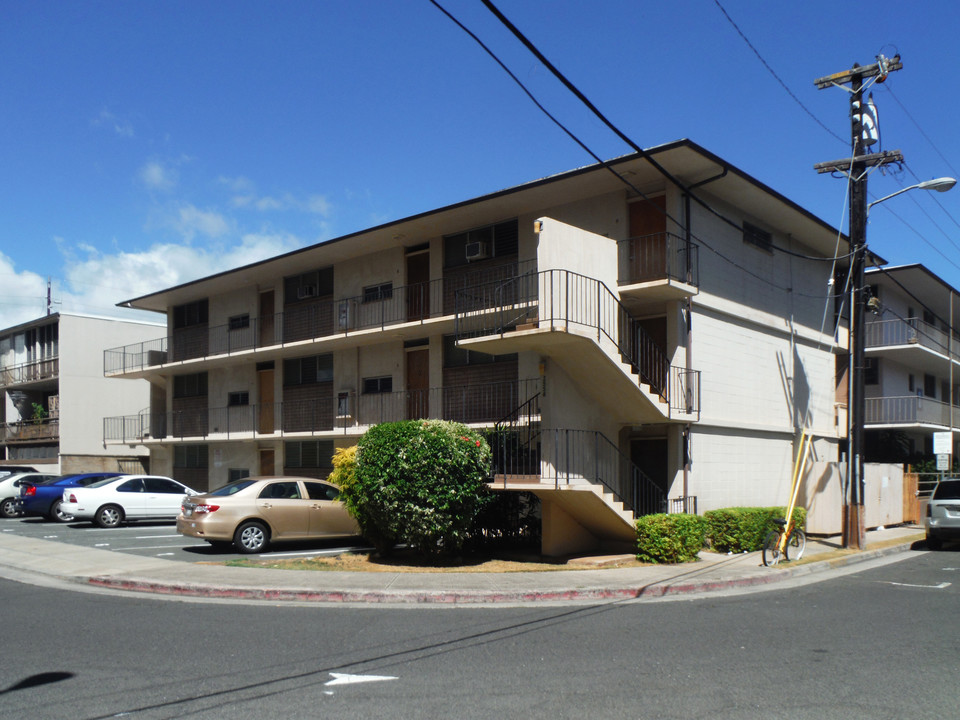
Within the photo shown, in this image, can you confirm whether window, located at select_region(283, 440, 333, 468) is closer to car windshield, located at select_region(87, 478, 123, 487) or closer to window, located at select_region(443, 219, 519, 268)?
car windshield, located at select_region(87, 478, 123, 487)

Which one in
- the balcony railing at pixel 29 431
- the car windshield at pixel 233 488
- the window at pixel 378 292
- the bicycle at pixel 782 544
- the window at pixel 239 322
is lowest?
the bicycle at pixel 782 544

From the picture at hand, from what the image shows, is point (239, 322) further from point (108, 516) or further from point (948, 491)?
point (948, 491)

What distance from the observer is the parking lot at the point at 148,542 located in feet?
54.3

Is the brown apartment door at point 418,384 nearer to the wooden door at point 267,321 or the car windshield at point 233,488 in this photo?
the car windshield at point 233,488

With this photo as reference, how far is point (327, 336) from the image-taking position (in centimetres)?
2422

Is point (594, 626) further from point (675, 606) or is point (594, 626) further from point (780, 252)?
point (780, 252)

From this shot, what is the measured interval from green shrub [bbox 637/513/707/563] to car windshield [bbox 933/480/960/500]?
680 cm

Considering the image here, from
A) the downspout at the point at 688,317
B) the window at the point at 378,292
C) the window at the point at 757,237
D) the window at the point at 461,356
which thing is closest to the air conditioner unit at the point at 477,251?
the window at the point at 461,356

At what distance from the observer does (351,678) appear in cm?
710

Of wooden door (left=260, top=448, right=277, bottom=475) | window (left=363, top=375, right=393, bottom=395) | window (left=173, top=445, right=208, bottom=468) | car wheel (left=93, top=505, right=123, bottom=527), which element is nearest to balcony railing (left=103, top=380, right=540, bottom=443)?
window (left=363, top=375, right=393, bottom=395)

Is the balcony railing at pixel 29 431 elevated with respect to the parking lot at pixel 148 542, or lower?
elevated

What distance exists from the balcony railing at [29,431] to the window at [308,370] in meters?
17.1

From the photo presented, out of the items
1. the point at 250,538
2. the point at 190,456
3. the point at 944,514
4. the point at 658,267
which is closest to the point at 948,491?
the point at 944,514

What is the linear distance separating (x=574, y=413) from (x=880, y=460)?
1875cm
